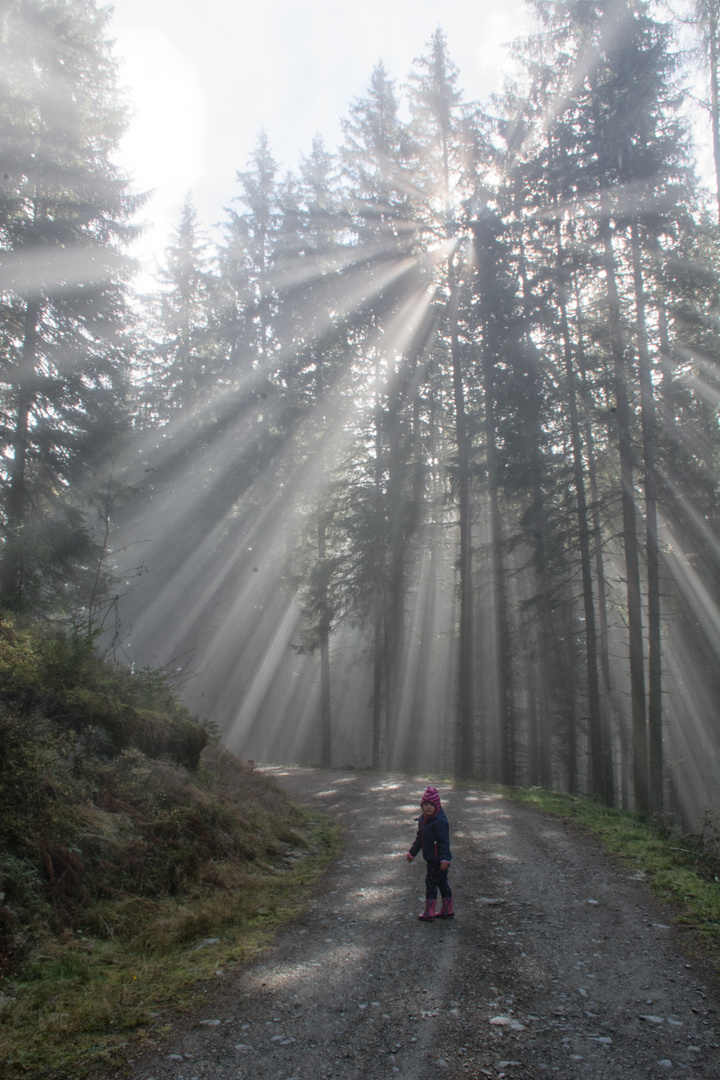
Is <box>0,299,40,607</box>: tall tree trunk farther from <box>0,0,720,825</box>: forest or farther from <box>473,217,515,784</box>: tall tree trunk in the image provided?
<box>473,217,515,784</box>: tall tree trunk

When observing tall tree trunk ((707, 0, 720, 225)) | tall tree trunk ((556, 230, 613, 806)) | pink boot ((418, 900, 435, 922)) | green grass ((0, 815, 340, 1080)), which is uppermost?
tall tree trunk ((707, 0, 720, 225))

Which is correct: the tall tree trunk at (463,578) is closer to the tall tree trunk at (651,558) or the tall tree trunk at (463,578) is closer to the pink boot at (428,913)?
the tall tree trunk at (651,558)

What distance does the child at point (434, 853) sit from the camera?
6.56 meters

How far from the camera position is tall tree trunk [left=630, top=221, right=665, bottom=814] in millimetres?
13602

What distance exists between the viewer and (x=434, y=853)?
22.3 feet

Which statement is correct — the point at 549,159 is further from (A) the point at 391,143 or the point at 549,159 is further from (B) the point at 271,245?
(B) the point at 271,245

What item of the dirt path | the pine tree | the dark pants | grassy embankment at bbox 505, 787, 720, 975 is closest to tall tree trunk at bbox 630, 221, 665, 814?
grassy embankment at bbox 505, 787, 720, 975

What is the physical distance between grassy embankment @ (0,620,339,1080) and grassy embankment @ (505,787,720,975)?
13.5 feet

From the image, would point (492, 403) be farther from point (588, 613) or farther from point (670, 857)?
point (670, 857)

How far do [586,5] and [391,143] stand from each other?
869 cm

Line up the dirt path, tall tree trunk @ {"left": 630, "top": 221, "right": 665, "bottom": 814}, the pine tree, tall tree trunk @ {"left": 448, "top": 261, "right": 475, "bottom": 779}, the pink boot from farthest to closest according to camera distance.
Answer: tall tree trunk @ {"left": 448, "top": 261, "right": 475, "bottom": 779}
the pine tree
tall tree trunk @ {"left": 630, "top": 221, "right": 665, "bottom": 814}
the pink boot
the dirt path

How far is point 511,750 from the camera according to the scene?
2278cm

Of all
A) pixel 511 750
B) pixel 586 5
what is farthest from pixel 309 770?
pixel 586 5

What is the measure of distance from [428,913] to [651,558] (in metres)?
10.5
